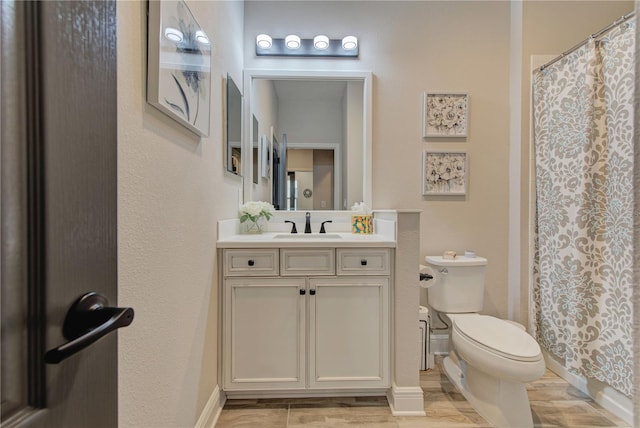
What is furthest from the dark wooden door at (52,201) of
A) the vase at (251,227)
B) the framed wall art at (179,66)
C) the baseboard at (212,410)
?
the vase at (251,227)

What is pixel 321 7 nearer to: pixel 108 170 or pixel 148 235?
pixel 148 235

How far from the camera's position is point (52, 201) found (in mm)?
324

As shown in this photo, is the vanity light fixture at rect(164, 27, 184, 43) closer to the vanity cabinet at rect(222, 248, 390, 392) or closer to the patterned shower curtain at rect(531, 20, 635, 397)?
the vanity cabinet at rect(222, 248, 390, 392)

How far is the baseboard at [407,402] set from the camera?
148 centimetres

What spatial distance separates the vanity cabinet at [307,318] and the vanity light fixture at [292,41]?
1.55 metres

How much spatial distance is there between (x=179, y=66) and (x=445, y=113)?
188 centimetres

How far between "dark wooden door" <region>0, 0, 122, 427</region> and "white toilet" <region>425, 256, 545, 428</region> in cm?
157

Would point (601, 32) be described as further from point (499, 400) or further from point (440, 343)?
point (440, 343)

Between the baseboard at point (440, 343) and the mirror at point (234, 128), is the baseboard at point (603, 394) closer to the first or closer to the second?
the baseboard at point (440, 343)

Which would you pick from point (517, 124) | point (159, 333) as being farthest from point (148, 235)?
point (517, 124)

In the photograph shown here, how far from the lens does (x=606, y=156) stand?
1.55m

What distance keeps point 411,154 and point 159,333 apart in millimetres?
1955

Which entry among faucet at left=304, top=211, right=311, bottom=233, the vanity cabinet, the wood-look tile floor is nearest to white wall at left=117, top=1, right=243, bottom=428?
the vanity cabinet

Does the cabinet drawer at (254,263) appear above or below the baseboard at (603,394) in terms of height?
above
